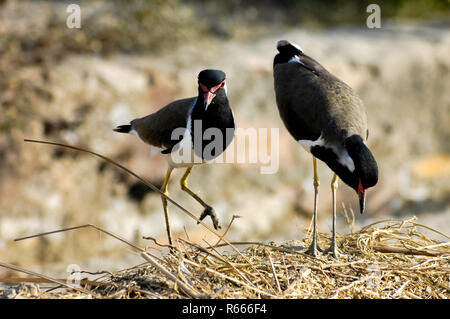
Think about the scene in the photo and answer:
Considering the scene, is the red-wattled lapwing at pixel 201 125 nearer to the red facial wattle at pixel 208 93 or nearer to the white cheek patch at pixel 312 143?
the red facial wattle at pixel 208 93

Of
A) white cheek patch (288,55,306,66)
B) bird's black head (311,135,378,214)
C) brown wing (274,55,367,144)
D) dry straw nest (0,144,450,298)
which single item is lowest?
dry straw nest (0,144,450,298)

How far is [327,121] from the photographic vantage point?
11.9 ft

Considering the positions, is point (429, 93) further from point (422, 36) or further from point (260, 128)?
point (260, 128)

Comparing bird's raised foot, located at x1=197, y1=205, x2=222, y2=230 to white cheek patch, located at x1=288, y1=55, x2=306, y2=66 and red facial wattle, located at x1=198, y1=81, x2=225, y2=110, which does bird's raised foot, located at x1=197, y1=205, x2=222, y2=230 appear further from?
white cheek patch, located at x1=288, y1=55, x2=306, y2=66

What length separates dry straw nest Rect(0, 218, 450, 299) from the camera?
3.02 metres

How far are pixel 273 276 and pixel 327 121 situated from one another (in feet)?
3.21

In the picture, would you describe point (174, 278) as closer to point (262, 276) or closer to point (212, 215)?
point (262, 276)

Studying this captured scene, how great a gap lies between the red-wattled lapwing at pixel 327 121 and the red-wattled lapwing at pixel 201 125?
1.32 ft

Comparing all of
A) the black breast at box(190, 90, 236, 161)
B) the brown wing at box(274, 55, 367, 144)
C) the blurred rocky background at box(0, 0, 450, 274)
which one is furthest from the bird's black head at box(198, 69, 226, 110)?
the blurred rocky background at box(0, 0, 450, 274)

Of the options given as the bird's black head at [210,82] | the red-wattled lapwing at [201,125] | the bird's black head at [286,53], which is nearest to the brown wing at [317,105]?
the bird's black head at [286,53]

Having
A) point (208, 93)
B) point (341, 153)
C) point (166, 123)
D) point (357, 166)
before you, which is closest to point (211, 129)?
point (208, 93)

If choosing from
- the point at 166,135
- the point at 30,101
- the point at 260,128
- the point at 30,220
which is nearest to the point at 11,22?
the point at 30,101

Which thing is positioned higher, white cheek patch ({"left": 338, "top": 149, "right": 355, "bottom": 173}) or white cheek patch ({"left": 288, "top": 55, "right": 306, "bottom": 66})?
white cheek patch ({"left": 288, "top": 55, "right": 306, "bottom": 66})

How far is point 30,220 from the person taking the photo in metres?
6.66
